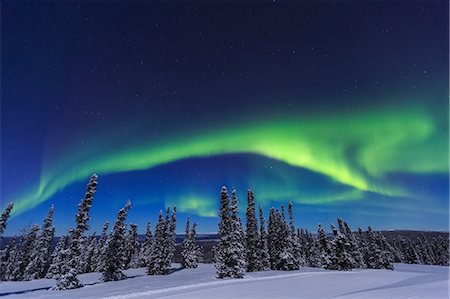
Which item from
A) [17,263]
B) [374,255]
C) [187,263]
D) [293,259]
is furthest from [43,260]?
[374,255]

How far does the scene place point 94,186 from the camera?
41.0 metres

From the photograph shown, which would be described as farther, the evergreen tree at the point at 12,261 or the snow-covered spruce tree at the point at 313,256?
the snow-covered spruce tree at the point at 313,256

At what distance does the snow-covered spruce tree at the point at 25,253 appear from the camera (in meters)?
64.6

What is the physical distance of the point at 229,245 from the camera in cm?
4100

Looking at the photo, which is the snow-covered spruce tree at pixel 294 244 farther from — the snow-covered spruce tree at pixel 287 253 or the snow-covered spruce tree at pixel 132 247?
the snow-covered spruce tree at pixel 132 247

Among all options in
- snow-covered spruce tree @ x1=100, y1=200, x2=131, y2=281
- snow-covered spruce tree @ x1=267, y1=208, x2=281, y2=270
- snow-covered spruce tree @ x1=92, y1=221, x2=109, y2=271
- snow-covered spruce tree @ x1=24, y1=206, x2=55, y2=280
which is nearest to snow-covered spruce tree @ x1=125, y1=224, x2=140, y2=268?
snow-covered spruce tree @ x1=92, y1=221, x2=109, y2=271

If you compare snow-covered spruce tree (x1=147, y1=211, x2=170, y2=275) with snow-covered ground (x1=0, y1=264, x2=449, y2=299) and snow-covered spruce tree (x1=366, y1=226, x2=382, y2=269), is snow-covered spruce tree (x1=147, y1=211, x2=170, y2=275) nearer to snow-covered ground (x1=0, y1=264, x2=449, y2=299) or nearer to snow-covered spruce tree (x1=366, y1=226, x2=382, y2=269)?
snow-covered ground (x1=0, y1=264, x2=449, y2=299)

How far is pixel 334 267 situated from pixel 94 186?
50.8 metres

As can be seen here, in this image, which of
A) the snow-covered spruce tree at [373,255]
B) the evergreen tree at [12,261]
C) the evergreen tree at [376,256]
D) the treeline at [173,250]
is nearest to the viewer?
the treeline at [173,250]

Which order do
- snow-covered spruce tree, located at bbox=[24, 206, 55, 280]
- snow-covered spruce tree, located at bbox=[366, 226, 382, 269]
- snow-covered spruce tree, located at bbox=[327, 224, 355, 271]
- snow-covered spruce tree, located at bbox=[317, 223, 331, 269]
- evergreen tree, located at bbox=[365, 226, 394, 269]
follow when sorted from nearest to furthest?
snow-covered spruce tree, located at bbox=[327, 224, 355, 271] → snow-covered spruce tree, located at bbox=[317, 223, 331, 269] → snow-covered spruce tree, located at bbox=[24, 206, 55, 280] → evergreen tree, located at bbox=[365, 226, 394, 269] → snow-covered spruce tree, located at bbox=[366, 226, 382, 269]

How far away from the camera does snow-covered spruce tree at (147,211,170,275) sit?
2249 inches

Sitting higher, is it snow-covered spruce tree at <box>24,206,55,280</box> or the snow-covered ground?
snow-covered spruce tree at <box>24,206,55,280</box>

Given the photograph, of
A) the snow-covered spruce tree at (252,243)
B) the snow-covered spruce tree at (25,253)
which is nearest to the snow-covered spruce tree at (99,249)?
the snow-covered spruce tree at (25,253)

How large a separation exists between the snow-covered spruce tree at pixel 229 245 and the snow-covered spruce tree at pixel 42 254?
5185 cm
